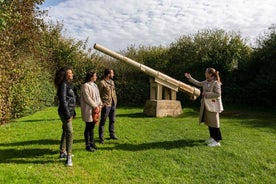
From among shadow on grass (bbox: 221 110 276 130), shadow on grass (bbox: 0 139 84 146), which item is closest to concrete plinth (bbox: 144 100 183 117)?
shadow on grass (bbox: 221 110 276 130)

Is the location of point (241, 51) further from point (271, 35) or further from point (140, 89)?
point (140, 89)

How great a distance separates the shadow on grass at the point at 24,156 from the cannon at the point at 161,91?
6784mm

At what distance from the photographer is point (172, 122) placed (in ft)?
40.5

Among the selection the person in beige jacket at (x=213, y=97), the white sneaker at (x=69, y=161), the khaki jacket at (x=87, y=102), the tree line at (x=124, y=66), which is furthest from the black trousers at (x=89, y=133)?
the tree line at (x=124, y=66)

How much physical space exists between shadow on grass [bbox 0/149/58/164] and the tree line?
4.61 metres

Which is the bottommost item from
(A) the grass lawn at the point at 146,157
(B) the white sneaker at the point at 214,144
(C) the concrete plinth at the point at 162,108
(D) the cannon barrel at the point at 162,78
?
(A) the grass lawn at the point at 146,157

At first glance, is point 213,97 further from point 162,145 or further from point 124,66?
point 124,66

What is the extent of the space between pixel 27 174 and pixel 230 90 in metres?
15.4

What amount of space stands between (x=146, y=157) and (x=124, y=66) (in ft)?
50.3

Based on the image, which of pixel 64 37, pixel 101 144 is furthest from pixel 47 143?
pixel 64 37

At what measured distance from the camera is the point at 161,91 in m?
14.2

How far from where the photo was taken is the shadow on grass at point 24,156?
7.05 meters

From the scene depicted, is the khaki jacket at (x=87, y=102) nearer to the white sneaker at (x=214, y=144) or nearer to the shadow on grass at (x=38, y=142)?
the shadow on grass at (x=38, y=142)

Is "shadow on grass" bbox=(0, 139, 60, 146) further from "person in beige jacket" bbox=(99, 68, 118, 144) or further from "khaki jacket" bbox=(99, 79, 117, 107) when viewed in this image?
"khaki jacket" bbox=(99, 79, 117, 107)
